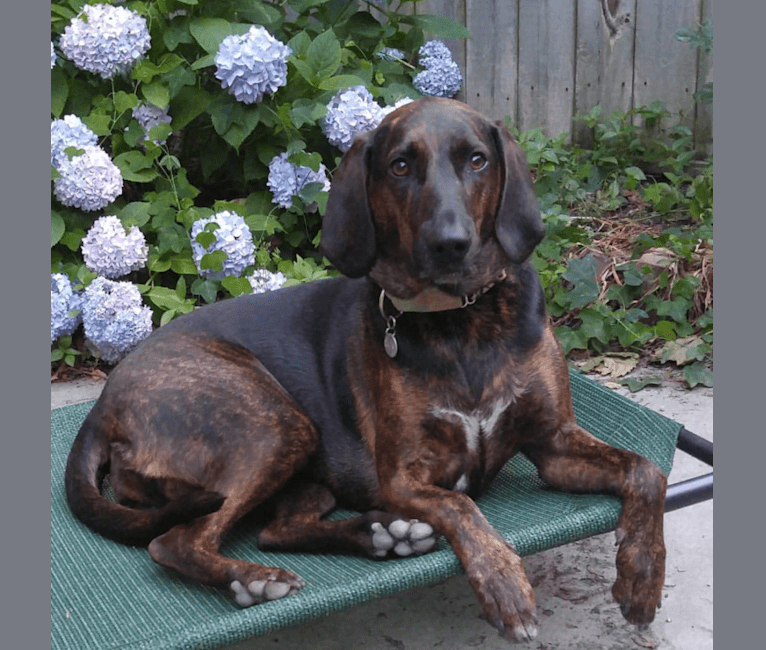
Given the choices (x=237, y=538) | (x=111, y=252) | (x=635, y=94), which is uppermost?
(x=635, y=94)

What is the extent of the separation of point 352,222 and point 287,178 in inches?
82.3

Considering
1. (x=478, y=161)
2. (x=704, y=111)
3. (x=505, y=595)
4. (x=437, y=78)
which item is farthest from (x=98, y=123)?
(x=704, y=111)

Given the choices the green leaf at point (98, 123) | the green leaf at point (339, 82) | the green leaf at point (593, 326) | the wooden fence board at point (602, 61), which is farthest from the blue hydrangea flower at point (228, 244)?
the wooden fence board at point (602, 61)

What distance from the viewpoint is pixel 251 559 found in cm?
262

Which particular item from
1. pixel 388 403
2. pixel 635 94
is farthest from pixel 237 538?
pixel 635 94

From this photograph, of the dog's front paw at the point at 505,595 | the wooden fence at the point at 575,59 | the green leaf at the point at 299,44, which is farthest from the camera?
the wooden fence at the point at 575,59

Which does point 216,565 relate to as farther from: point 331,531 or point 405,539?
point 405,539

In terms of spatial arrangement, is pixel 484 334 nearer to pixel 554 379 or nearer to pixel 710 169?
pixel 554 379

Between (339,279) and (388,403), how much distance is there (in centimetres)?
60

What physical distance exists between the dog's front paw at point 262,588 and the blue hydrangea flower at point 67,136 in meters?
2.77

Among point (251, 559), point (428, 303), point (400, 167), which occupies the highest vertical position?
point (400, 167)

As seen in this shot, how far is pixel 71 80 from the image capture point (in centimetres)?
477

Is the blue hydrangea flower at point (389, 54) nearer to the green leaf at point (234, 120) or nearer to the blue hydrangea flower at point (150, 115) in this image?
the green leaf at point (234, 120)

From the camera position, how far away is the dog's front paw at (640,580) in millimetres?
2400
